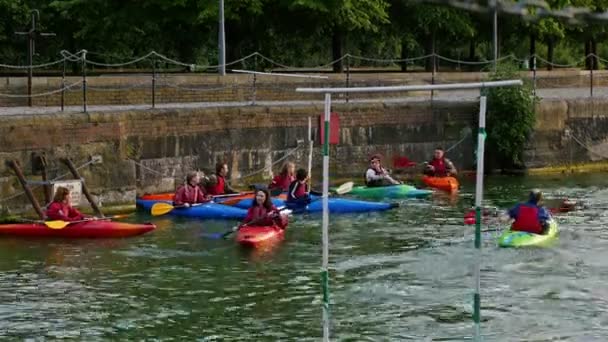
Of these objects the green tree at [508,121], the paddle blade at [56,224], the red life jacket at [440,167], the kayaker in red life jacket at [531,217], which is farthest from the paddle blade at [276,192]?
the green tree at [508,121]

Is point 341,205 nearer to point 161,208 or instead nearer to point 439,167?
point 161,208

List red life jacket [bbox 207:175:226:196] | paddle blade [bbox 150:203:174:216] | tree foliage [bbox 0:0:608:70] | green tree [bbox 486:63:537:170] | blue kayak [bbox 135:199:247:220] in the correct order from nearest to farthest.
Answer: paddle blade [bbox 150:203:174:216], blue kayak [bbox 135:199:247:220], red life jacket [bbox 207:175:226:196], green tree [bbox 486:63:537:170], tree foliage [bbox 0:0:608:70]

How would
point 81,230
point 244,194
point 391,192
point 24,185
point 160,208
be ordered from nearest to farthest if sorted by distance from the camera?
1. point 81,230
2. point 24,185
3. point 160,208
4. point 244,194
5. point 391,192

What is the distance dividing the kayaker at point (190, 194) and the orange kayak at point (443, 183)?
5.84 m

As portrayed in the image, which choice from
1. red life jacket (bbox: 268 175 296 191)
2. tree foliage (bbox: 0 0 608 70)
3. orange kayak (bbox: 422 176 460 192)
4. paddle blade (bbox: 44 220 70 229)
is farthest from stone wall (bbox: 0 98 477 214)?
tree foliage (bbox: 0 0 608 70)

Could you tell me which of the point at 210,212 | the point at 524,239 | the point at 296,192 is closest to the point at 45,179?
the point at 210,212

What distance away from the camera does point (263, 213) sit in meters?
17.3

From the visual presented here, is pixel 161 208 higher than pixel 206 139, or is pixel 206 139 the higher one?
pixel 206 139

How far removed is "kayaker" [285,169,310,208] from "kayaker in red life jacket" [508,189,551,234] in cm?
444

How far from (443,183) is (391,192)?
185 centimetres

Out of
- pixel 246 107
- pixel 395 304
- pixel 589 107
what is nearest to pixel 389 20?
pixel 589 107

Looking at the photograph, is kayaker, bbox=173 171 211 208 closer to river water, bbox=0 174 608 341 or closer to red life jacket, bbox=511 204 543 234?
river water, bbox=0 174 608 341

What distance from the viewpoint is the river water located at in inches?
444

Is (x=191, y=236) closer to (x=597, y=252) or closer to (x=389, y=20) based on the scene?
(x=597, y=252)
